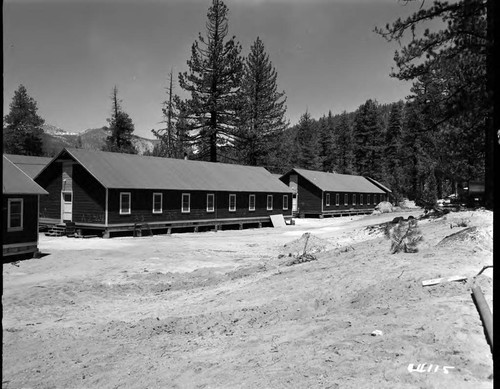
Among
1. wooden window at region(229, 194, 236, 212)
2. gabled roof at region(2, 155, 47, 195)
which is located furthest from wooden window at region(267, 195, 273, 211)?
gabled roof at region(2, 155, 47, 195)

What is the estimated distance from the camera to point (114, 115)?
218ft

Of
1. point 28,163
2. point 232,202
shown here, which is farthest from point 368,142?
point 28,163

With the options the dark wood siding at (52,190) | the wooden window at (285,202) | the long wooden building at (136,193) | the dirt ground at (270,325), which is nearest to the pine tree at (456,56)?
the dirt ground at (270,325)

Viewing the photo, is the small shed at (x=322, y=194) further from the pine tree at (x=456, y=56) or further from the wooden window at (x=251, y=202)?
the pine tree at (x=456, y=56)

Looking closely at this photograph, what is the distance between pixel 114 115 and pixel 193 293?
190 ft

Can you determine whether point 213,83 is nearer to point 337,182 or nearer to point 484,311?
point 337,182

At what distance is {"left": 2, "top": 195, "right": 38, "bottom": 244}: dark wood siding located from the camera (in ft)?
66.7

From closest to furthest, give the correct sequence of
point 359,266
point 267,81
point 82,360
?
point 82,360 → point 359,266 → point 267,81

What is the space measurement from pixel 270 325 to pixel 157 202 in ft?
83.3

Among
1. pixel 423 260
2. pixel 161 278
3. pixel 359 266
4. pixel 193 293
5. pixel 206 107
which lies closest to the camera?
pixel 423 260

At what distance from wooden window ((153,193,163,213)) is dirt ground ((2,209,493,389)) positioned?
16.2 m

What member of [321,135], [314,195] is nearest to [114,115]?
[314,195]

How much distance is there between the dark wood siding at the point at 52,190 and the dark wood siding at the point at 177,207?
216 inches

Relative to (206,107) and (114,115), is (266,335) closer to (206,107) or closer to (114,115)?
(206,107)
